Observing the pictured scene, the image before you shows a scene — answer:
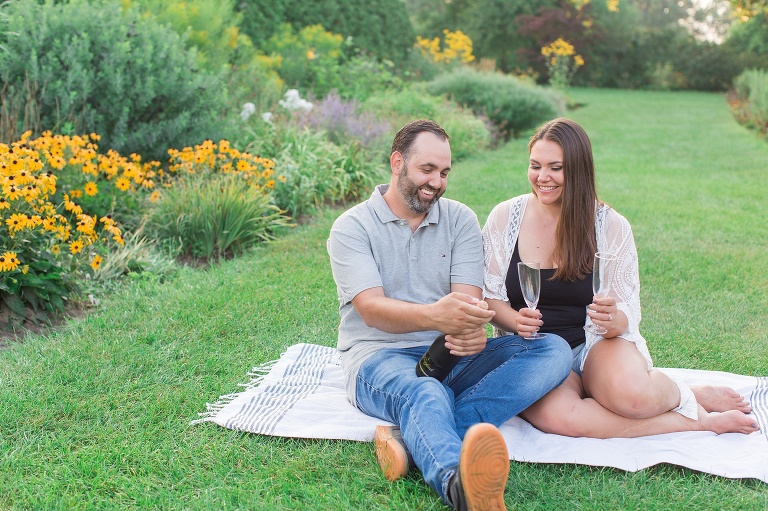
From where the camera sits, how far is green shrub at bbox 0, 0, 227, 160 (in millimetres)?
6602

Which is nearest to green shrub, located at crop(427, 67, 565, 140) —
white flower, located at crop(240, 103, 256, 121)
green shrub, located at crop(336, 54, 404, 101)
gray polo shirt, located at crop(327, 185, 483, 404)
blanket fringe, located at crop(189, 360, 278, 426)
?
green shrub, located at crop(336, 54, 404, 101)

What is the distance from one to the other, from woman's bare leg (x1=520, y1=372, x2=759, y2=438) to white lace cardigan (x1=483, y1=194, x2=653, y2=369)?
0.24 meters

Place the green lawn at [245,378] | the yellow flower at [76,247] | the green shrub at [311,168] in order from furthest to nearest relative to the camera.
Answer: the green shrub at [311,168] < the yellow flower at [76,247] < the green lawn at [245,378]

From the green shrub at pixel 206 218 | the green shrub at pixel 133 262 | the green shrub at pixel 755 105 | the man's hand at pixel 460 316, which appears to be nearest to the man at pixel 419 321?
the man's hand at pixel 460 316

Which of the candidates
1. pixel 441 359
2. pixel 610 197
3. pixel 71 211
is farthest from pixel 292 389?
pixel 610 197

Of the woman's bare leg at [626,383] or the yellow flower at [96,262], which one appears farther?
the yellow flower at [96,262]

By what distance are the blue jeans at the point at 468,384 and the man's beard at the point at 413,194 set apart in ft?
2.06

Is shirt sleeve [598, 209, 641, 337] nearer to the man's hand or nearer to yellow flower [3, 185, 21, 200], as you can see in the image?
the man's hand

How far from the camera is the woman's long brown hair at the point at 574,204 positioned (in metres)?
3.52

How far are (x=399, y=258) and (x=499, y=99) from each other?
42.1 ft

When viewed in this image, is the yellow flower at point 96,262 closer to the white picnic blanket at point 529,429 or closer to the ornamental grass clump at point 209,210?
the ornamental grass clump at point 209,210

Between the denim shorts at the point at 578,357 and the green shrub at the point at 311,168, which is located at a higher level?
the denim shorts at the point at 578,357

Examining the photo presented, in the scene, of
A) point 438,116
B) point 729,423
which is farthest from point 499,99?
point 729,423

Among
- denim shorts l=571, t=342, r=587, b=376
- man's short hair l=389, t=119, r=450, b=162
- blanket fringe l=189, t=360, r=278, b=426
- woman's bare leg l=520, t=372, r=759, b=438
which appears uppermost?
man's short hair l=389, t=119, r=450, b=162
